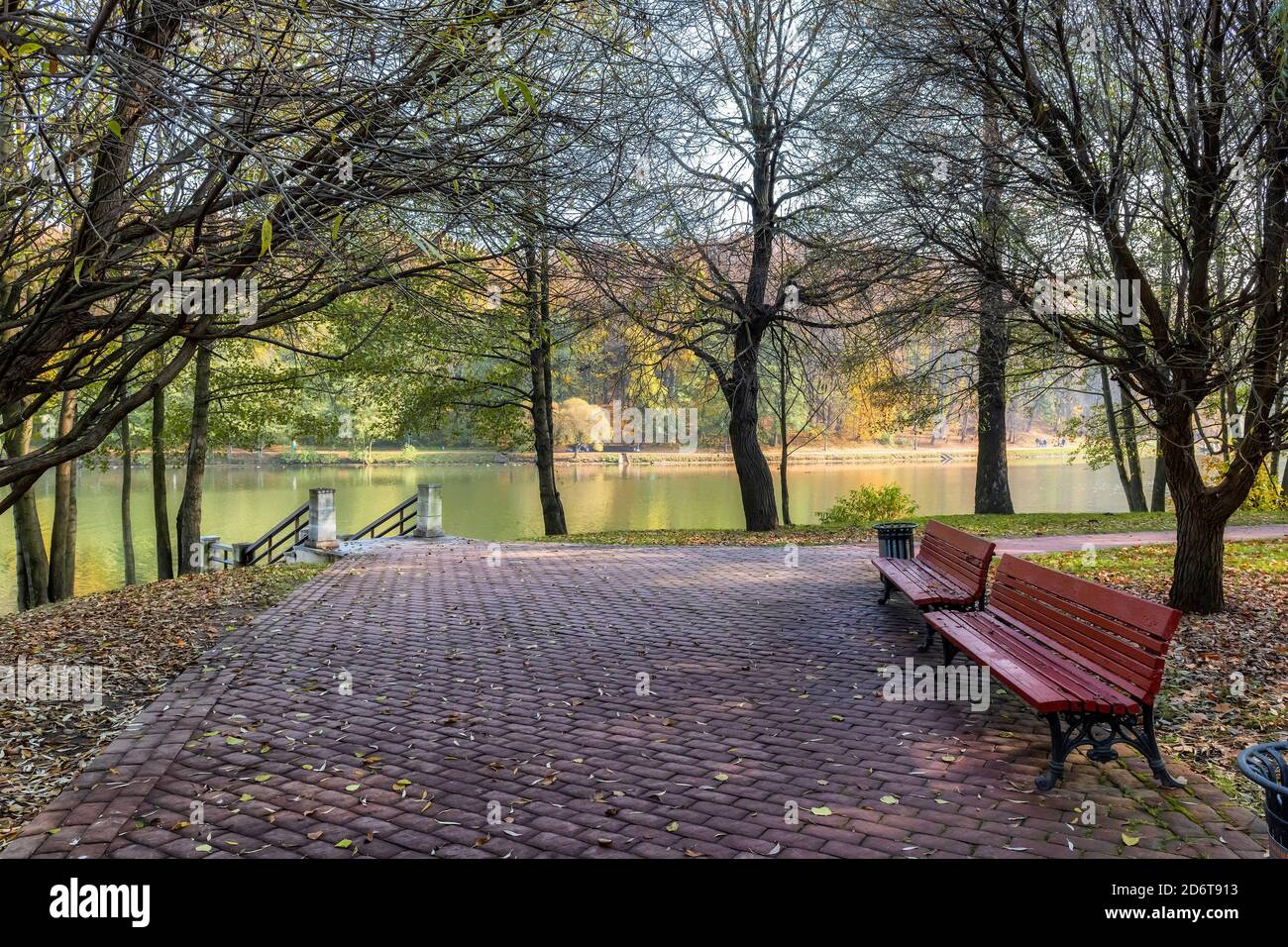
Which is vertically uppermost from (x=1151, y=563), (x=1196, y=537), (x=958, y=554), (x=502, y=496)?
(x=1196, y=537)

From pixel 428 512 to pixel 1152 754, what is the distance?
1541cm

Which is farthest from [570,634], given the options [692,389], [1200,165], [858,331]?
[692,389]

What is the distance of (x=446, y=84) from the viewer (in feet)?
16.6

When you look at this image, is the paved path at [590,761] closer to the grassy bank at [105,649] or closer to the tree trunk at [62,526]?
the grassy bank at [105,649]

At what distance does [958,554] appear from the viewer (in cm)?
854

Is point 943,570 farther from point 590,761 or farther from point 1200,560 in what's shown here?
point 590,761

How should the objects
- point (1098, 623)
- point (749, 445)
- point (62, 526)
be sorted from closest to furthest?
point (1098, 623)
point (62, 526)
point (749, 445)

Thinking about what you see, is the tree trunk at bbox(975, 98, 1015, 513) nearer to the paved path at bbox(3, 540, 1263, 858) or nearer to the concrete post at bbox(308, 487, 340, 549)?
the paved path at bbox(3, 540, 1263, 858)

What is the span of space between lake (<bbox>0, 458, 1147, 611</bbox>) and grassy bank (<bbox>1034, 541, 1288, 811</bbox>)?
700 inches

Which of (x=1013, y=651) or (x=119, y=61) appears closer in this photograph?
(x=119, y=61)

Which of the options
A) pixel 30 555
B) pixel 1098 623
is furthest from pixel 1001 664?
pixel 30 555

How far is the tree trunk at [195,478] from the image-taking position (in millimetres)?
16797

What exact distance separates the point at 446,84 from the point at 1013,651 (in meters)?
4.81
